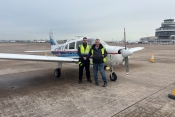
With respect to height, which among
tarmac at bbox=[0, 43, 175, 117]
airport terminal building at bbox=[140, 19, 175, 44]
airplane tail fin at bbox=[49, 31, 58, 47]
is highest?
airport terminal building at bbox=[140, 19, 175, 44]

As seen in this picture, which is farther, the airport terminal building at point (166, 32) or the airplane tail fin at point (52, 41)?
the airport terminal building at point (166, 32)

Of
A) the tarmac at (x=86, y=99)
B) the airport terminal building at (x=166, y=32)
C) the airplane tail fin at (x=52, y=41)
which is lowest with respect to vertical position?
the tarmac at (x=86, y=99)

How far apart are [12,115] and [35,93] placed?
1.68 m

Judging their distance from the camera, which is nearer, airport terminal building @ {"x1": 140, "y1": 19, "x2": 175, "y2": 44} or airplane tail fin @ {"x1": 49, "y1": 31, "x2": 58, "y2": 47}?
airplane tail fin @ {"x1": 49, "y1": 31, "x2": 58, "y2": 47}

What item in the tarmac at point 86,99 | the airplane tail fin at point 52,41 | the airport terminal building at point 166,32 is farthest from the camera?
the airport terminal building at point 166,32

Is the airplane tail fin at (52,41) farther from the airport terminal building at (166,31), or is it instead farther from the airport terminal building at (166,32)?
the airport terminal building at (166,31)

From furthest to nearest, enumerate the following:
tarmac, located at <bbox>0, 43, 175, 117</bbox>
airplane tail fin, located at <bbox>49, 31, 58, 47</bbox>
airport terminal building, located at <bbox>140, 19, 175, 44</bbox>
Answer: airport terminal building, located at <bbox>140, 19, 175, 44</bbox>
airplane tail fin, located at <bbox>49, 31, 58, 47</bbox>
tarmac, located at <bbox>0, 43, 175, 117</bbox>

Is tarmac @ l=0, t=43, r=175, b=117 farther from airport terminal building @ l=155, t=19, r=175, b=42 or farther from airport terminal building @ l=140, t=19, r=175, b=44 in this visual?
airport terminal building @ l=155, t=19, r=175, b=42

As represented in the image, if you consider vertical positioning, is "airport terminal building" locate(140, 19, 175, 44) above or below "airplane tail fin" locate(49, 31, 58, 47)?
above

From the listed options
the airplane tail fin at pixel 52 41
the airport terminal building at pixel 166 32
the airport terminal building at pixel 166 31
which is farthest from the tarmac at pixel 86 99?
the airport terminal building at pixel 166 31

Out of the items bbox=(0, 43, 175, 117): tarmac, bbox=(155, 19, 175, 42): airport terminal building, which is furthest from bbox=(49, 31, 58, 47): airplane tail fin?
bbox=(155, 19, 175, 42): airport terminal building

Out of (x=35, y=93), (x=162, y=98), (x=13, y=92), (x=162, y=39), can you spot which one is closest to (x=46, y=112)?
(x=35, y=93)

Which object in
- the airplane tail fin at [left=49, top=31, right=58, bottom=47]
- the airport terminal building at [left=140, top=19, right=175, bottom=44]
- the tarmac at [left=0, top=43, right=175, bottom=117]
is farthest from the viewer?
the airport terminal building at [left=140, top=19, right=175, bottom=44]

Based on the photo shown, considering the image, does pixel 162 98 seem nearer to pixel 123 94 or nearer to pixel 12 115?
pixel 123 94
